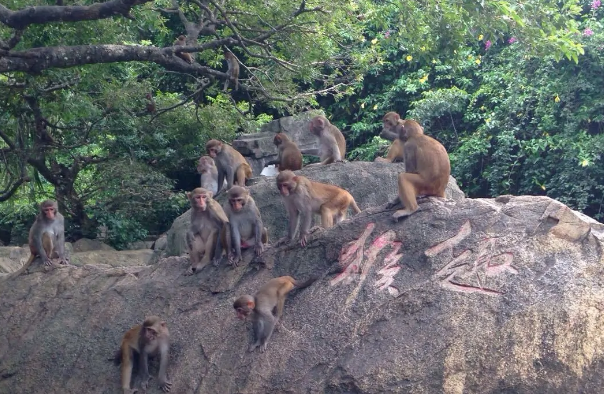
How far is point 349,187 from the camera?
407 inches

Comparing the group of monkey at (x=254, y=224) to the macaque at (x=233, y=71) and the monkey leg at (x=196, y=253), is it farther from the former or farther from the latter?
the macaque at (x=233, y=71)

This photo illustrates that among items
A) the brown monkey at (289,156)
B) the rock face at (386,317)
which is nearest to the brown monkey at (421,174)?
the rock face at (386,317)

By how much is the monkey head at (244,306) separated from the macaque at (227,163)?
4579 mm

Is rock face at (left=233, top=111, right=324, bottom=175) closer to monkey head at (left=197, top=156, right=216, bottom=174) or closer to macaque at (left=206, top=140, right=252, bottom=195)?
monkey head at (left=197, top=156, right=216, bottom=174)

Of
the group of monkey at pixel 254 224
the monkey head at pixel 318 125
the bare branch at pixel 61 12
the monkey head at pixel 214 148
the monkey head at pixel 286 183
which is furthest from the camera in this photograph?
the monkey head at pixel 318 125

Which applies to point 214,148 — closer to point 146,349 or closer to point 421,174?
point 146,349

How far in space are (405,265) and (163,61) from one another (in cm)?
347

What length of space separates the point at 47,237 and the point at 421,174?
4.37 m

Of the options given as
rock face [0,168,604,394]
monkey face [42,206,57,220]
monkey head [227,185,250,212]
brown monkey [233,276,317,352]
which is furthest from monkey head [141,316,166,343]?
monkey face [42,206,57,220]

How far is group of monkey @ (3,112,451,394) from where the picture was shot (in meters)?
6.69

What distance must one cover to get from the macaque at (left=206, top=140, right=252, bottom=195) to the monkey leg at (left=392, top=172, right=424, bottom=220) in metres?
4.57

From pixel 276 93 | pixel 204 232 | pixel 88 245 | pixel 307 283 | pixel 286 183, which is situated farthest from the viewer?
pixel 88 245

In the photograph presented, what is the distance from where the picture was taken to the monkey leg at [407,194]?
676cm

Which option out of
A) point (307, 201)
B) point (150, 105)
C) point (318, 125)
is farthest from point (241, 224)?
point (150, 105)
